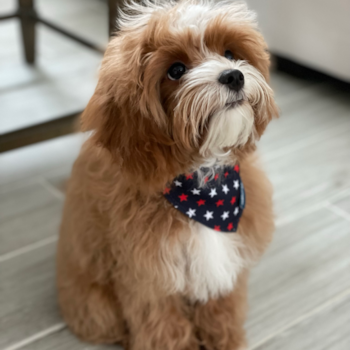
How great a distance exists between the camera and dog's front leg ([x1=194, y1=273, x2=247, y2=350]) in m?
1.15

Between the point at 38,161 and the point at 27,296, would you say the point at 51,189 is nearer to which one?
the point at 38,161

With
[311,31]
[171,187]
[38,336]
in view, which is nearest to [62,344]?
[38,336]

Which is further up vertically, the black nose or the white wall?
the black nose

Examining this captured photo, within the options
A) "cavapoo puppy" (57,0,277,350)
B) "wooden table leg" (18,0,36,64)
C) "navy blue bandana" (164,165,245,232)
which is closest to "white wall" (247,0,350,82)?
"wooden table leg" (18,0,36,64)

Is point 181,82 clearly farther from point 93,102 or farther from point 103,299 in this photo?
point 103,299

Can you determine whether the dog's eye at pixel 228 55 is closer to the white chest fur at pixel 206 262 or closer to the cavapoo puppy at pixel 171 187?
the cavapoo puppy at pixel 171 187

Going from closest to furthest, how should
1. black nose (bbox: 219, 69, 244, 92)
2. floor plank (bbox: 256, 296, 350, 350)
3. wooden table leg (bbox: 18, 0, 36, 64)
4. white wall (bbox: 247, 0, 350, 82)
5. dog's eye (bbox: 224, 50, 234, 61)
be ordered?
black nose (bbox: 219, 69, 244, 92) < dog's eye (bbox: 224, 50, 234, 61) < floor plank (bbox: 256, 296, 350, 350) < white wall (bbox: 247, 0, 350, 82) < wooden table leg (bbox: 18, 0, 36, 64)

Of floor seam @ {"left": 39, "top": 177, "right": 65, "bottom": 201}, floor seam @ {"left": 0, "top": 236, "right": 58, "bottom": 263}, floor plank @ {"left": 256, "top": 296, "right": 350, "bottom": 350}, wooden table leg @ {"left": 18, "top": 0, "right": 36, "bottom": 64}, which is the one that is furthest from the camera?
wooden table leg @ {"left": 18, "top": 0, "right": 36, "bottom": 64}

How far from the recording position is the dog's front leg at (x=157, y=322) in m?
1.07

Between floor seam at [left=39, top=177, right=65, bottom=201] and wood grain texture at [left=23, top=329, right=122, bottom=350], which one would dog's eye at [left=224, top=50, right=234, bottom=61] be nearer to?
wood grain texture at [left=23, top=329, right=122, bottom=350]

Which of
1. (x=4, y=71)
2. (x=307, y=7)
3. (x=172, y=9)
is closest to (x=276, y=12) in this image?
(x=307, y=7)

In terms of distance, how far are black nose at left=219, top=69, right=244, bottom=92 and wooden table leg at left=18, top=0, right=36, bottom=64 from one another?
1685 mm

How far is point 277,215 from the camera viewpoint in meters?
1.56

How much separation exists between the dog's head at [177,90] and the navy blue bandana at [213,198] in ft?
0.26
